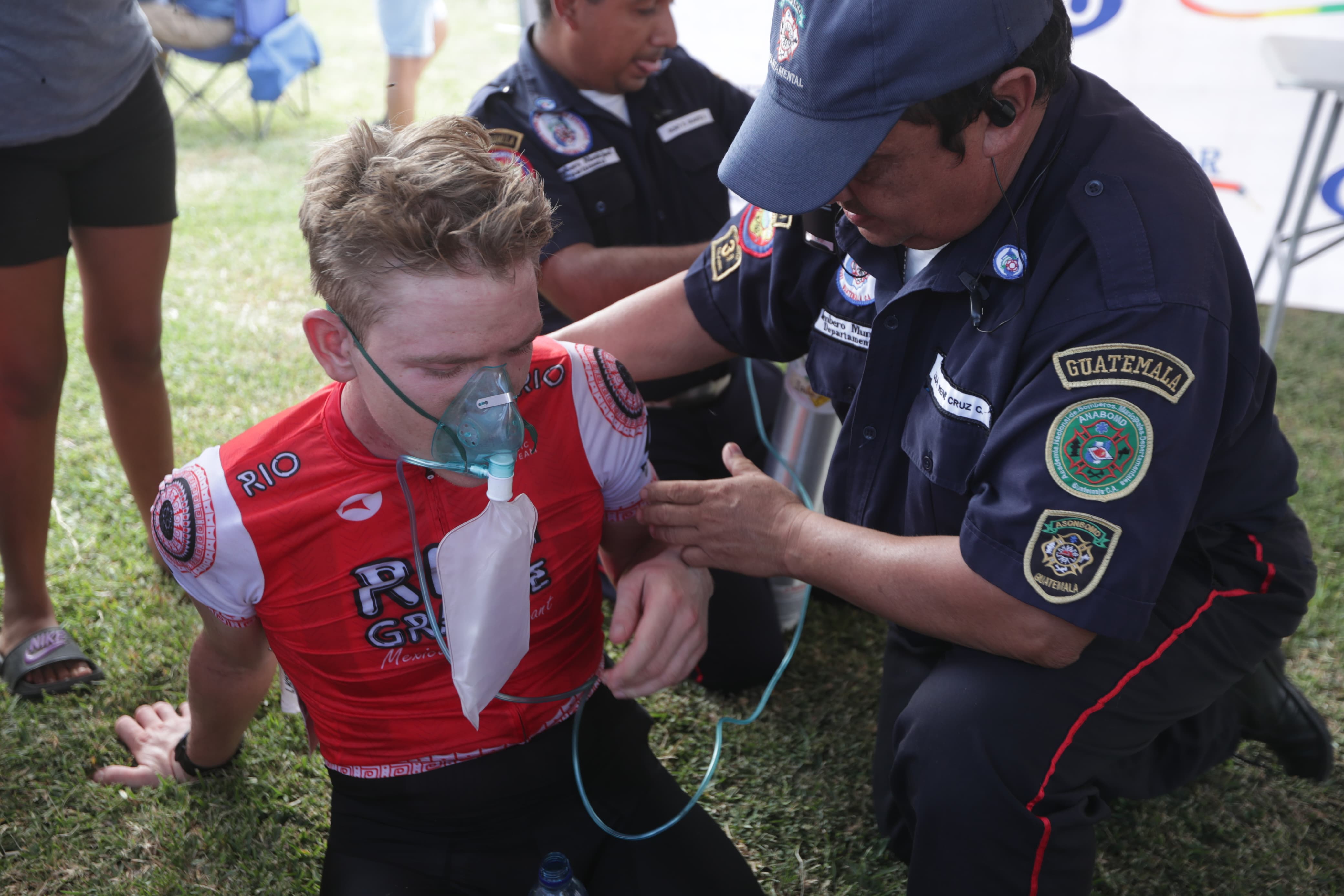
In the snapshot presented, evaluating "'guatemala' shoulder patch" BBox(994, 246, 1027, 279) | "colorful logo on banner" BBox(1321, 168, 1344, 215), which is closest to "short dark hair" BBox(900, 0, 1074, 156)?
"'guatemala' shoulder patch" BBox(994, 246, 1027, 279)

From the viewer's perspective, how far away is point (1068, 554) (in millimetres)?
1483

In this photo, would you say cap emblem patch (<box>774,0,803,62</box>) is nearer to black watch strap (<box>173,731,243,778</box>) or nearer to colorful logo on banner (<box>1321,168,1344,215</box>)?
black watch strap (<box>173,731,243,778</box>)

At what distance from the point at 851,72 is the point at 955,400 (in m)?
0.57

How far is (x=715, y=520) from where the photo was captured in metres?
1.82

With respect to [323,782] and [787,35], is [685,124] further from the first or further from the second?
[323,782]

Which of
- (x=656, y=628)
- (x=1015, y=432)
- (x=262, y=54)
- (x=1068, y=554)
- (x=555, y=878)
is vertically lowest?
(x=262, y=54)

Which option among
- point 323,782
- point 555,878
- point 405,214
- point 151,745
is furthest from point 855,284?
point 151,745

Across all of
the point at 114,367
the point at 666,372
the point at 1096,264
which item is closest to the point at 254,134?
the point at 114,367

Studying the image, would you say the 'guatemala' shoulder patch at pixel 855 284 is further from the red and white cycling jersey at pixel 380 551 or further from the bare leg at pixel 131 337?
the bare leg at pixel 131 337

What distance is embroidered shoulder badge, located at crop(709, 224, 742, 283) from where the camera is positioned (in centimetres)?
218

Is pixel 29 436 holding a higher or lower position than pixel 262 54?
higher

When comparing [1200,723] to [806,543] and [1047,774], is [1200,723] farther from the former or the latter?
[806,543]

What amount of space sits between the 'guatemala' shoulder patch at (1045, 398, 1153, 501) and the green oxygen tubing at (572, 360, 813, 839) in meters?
0.70

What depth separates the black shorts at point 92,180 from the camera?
→ 7.14 feet
